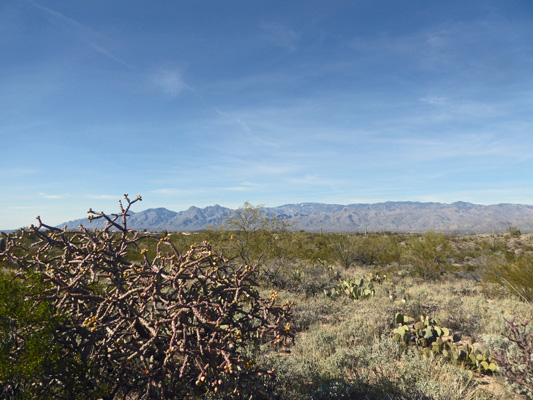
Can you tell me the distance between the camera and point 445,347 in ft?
19.1

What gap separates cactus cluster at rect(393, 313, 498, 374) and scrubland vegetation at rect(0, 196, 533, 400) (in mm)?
24

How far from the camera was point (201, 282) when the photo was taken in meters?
2.83

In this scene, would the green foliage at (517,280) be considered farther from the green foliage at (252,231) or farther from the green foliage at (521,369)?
the green foliage at (252,231)

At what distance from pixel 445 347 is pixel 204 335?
5485mm

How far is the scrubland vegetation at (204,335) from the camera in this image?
2561 millimetres

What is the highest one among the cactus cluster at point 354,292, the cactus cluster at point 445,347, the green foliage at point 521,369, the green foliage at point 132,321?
the green foliage at point 132,321

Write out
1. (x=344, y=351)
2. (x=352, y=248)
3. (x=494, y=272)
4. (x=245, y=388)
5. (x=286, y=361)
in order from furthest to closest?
(x=352, y=248)
(x=494, y=272)
(x=344, y=351)
(x=286, y=361)
(x=245, y=388)

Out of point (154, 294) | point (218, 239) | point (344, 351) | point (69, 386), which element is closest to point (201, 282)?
point (154, 294)

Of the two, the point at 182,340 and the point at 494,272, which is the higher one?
the point at 182,340

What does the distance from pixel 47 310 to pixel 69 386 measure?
75 cm

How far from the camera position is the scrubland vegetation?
2.56 metres

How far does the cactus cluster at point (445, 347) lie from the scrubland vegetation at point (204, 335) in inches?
0.9

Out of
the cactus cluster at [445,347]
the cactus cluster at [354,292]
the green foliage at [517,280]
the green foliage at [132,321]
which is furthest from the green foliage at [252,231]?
the green foliage at [132,321]

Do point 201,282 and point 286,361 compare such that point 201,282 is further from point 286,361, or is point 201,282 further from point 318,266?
point 318,266
